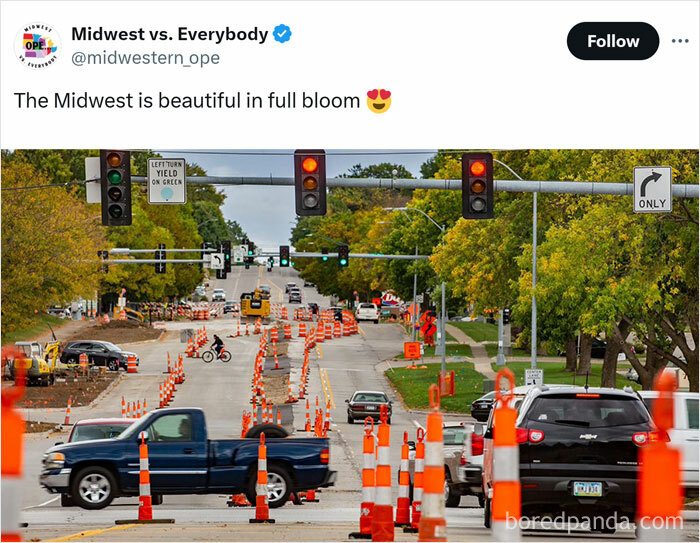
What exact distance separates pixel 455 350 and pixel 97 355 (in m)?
25.1

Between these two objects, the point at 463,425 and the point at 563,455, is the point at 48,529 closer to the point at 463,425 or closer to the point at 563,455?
the point at 563,455

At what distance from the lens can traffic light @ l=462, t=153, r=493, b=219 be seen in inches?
907

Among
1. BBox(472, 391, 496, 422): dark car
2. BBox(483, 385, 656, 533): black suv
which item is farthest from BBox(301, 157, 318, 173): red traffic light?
BBox(472, 391, 496, 422): dark car

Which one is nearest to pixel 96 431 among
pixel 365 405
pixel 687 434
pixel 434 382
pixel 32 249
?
pixel 687 434

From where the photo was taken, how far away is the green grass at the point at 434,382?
48219mm

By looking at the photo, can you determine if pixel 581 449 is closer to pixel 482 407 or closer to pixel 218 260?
pixel 482 407

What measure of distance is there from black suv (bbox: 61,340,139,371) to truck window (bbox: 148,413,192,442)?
41625mm

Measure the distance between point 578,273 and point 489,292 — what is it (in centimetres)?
1588

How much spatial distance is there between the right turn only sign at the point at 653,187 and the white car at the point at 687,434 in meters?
4.38

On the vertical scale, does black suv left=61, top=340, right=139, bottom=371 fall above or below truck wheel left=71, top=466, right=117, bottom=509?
below

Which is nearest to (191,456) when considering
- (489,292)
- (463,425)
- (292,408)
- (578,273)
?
(463,425)

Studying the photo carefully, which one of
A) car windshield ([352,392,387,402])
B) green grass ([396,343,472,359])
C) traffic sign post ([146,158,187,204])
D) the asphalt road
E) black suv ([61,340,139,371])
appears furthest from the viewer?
green grass ([396,343,472,359])

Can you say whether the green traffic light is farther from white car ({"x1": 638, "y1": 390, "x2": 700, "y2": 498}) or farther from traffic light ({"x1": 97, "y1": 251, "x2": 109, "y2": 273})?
traffic light ({"x1": 97, "y1": 251, "x2": 109, "y2": 273})

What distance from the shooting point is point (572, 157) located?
45.2m
